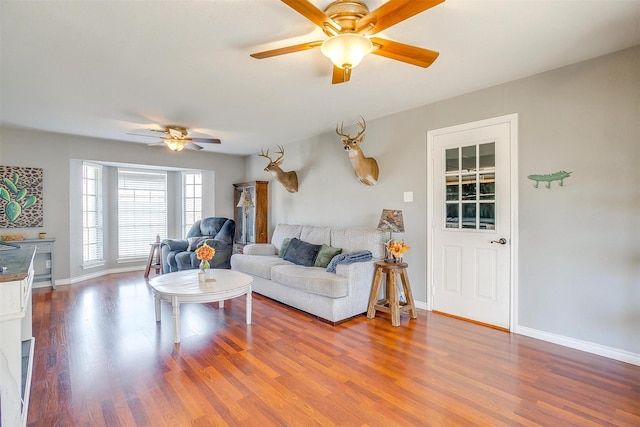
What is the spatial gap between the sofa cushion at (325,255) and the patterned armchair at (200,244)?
199 centimetres

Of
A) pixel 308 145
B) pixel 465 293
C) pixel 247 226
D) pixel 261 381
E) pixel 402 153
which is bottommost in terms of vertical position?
pixel 261 381

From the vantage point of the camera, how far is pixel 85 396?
2.06 meters

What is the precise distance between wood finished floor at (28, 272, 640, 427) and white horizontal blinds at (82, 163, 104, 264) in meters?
2.77

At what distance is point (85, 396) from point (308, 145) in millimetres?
4314

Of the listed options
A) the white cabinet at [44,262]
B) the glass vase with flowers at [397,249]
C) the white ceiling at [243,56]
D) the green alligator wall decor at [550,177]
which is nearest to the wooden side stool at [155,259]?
the white cabinet at [44,262]

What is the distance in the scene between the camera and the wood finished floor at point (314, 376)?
187 centimetres

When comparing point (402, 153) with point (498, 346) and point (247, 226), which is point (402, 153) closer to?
point (498, 346)

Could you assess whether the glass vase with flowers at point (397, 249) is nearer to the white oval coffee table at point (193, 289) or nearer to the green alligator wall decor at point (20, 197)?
the white oval coffee table at point (193, 289)

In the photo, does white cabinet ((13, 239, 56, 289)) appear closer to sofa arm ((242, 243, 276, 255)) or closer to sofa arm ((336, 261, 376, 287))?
sofa arm ((242, 243, 276, 255))

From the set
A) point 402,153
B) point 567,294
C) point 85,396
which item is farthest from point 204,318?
point 567,294

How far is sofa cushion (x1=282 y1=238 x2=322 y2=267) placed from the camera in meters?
4.21

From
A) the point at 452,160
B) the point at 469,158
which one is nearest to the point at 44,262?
the point at 452,160

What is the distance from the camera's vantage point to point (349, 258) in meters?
3.53

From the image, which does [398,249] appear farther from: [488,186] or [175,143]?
[175,143]
